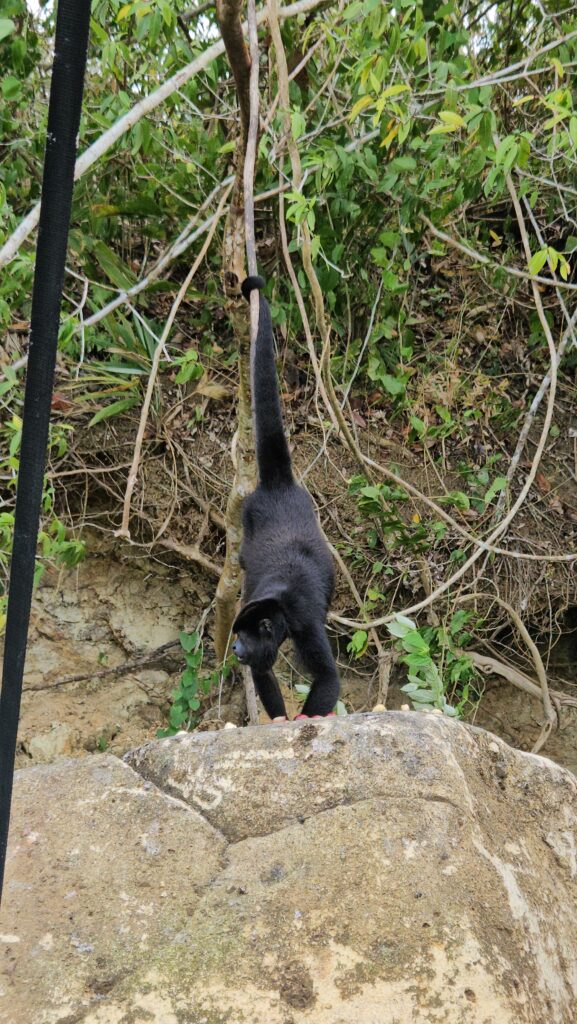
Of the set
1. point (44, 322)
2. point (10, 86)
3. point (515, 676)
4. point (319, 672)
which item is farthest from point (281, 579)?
point (44, 322)

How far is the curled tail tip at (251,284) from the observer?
3849mm

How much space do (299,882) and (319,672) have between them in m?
2.17

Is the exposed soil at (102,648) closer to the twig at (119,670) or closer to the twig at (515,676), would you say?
the twig at (119,670)

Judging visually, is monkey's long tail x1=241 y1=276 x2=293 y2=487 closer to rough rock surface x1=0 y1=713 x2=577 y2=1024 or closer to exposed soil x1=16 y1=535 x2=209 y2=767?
rough rock surface x1=0 y1=713 x2=577 y2=1024

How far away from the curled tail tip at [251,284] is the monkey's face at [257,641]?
1597 mm

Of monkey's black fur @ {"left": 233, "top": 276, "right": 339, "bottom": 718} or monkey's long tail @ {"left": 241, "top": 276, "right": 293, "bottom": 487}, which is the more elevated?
monkey's long tail @ {"left": 241, "top": 276, "right": 293, "bottom": 487}

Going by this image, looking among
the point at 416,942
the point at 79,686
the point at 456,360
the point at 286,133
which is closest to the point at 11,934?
the point at 416,942

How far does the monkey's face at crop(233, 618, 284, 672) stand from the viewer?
4.64 meters

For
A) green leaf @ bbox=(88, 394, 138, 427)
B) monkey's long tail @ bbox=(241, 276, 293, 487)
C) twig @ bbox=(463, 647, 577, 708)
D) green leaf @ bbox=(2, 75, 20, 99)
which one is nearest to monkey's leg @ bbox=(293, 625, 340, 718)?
monkey's long tail @ bbox=(241, 276, 293, 487)

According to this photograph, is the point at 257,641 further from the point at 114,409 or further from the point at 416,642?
the point at 114,409

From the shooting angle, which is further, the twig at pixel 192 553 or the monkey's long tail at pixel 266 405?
the twig at pixel 192 553

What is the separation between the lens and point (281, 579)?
4805 millimetres

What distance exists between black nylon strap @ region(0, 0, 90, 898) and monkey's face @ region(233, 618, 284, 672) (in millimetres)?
3131

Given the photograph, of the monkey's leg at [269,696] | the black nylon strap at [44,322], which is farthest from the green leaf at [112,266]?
the black nylon strap at [44,322]
